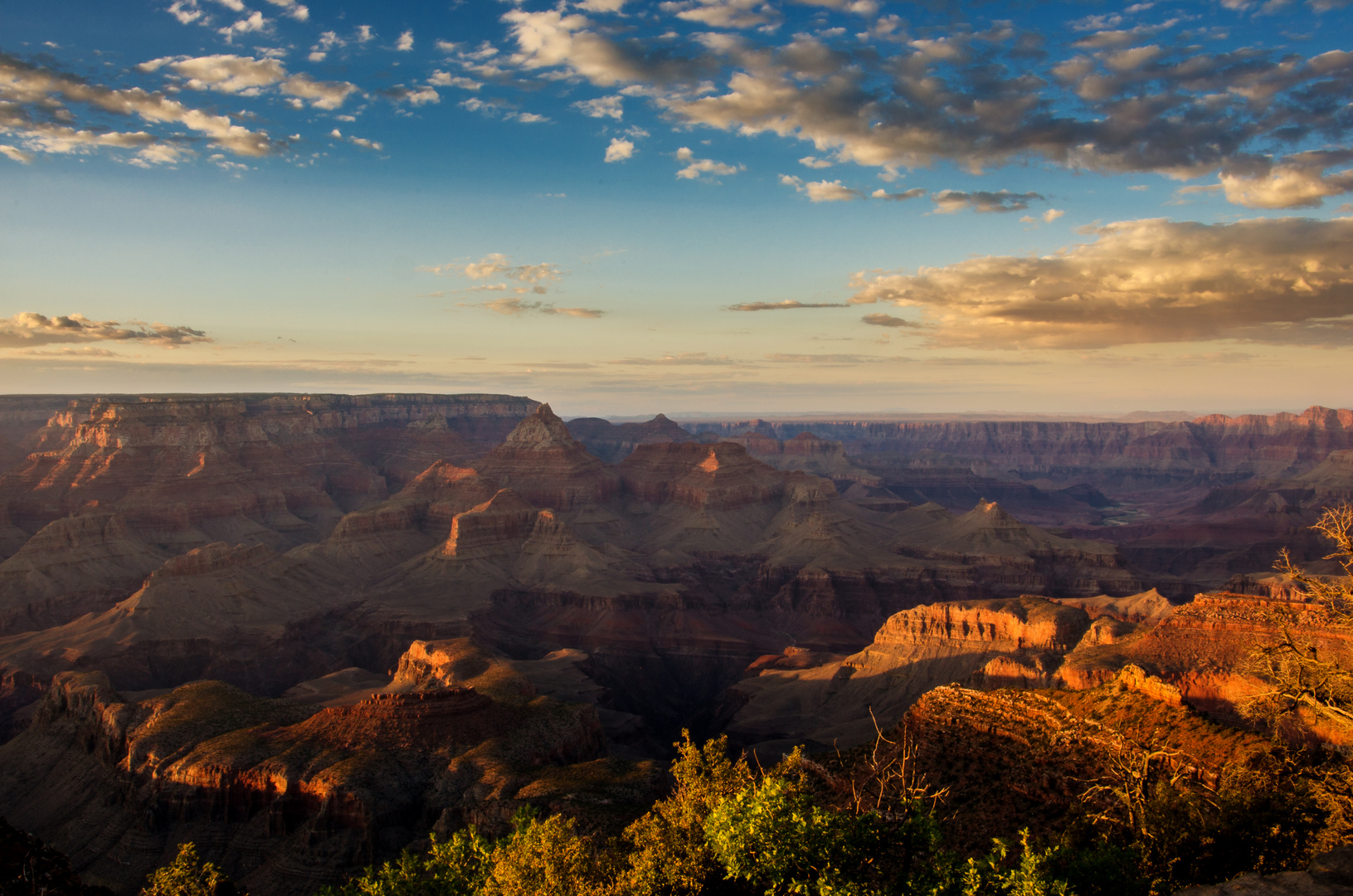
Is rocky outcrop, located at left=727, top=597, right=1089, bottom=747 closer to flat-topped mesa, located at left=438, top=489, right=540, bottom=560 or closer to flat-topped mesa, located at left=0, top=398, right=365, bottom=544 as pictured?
flat-topped mesa, located at left=438, top=489, right=540, bottom=560

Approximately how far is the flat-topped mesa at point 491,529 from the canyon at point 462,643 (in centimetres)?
90

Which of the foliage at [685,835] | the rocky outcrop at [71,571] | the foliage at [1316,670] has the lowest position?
the rocky outcrop at [71,571]

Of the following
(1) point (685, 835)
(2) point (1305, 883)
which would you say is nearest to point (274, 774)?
(1) point (685, 835)

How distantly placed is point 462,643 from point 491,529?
65199mm

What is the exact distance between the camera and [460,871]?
30891 mm

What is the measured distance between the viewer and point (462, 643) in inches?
4087

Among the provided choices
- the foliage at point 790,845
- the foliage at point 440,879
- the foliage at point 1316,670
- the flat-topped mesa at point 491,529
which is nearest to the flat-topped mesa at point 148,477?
the flat-topped mesa at point 491,529

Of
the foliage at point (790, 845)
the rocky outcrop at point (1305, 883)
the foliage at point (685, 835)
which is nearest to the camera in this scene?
the rocky outcrop at point (1305, 883)

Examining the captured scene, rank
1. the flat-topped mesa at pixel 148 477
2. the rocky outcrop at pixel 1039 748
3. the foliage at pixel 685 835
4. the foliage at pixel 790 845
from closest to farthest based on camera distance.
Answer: the foliage at pixel 790 845 → the foliage at pixel 685 835 → the rocky outcrop at pixel 1039 748 → the flat-topped mesa at pixel 148 477

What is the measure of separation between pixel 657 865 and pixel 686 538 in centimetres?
16243

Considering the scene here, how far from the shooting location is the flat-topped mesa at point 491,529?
16088 centimetres

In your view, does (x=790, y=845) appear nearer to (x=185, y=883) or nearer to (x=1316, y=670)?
(x=1316, y=670)

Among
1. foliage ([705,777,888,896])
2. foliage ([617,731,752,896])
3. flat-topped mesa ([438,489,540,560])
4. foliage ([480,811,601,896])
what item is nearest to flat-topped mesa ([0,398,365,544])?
flat-topped mesa ([438,489,540,560])

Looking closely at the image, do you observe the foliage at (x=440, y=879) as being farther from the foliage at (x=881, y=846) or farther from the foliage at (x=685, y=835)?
the foliage at (x=685, y=835)
